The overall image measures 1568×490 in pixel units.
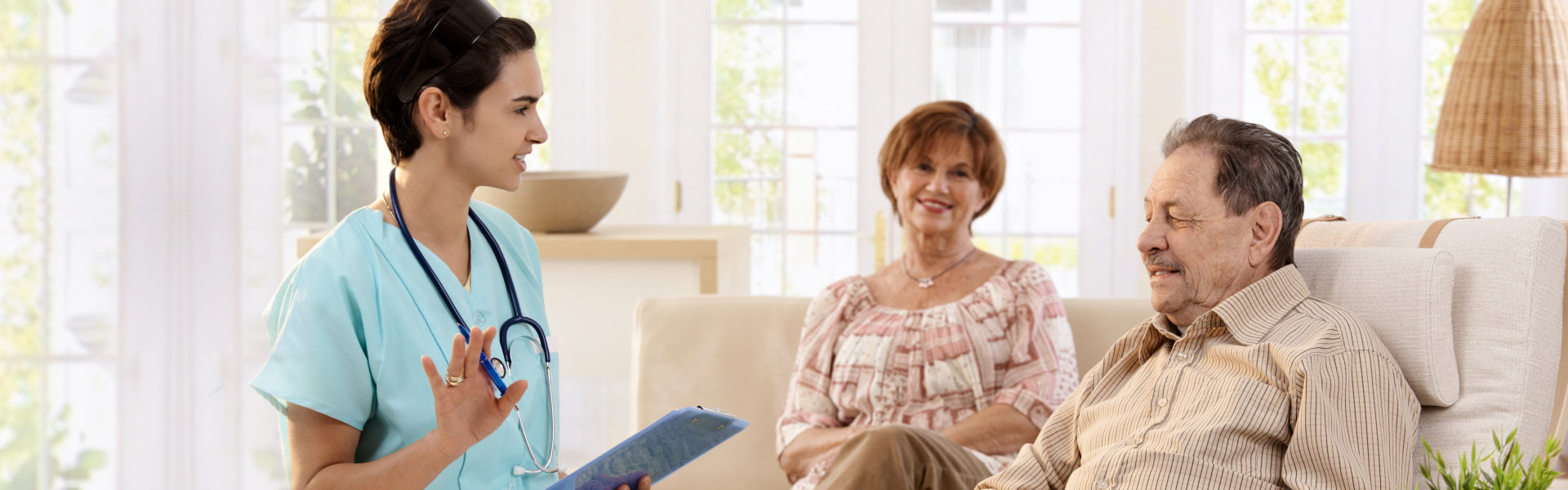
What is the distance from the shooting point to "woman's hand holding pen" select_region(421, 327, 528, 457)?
98 cm

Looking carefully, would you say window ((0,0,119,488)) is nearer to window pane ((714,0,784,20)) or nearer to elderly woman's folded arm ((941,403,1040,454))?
window pane ((714,0,784,20))

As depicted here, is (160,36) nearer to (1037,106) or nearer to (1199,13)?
(1037,106)

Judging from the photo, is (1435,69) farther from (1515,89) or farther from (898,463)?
(898,463)

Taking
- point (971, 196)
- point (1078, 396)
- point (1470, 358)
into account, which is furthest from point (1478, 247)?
point (971, 196)

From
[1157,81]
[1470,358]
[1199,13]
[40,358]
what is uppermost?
[1199,13]

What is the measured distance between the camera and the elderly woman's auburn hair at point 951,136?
6.88 ft

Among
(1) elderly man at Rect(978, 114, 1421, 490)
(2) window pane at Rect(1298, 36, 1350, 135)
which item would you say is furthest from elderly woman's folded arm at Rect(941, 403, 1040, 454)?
(2) window pane at Rect(1298, 36, 1350, 135)

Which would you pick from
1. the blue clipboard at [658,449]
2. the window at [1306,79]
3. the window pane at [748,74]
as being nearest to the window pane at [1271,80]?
the window at [1306,79]

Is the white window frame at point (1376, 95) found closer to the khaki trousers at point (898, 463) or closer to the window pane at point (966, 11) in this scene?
the window pane at point (966, 11)

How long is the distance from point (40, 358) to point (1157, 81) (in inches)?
143

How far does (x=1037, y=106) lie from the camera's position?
3.89 metres

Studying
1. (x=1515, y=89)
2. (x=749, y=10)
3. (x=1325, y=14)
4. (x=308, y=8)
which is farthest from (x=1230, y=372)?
(x=308, y=8)

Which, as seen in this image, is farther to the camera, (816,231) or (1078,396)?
(816,231)

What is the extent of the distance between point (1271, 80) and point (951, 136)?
2290 mm
